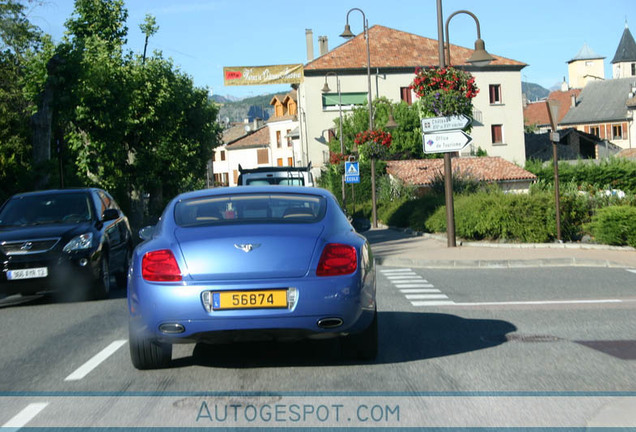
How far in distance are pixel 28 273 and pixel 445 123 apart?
37.6ft

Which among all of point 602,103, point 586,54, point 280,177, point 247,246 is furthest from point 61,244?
point 586,54

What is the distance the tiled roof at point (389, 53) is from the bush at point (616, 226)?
52.6 metres

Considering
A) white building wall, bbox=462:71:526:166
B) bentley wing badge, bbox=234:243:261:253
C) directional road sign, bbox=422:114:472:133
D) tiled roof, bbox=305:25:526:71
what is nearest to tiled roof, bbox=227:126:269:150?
tiled roof, bbox=305:25:526:71

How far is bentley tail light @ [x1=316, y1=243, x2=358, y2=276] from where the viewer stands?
6.13 metres

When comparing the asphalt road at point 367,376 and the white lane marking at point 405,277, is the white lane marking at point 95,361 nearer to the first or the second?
the asphalt road at point 367,376

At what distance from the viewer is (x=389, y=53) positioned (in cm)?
7312

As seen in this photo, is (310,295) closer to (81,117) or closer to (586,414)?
(586,414)

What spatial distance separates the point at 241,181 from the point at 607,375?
57.4 ft

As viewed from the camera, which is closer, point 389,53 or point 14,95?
point 14,95

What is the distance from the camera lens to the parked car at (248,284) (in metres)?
5.96

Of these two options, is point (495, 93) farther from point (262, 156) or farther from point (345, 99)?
point (262, 156)

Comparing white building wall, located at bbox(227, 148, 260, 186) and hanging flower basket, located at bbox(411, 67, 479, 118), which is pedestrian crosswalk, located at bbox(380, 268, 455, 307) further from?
white building wall, located at bbox(227, 148, 260, 186)

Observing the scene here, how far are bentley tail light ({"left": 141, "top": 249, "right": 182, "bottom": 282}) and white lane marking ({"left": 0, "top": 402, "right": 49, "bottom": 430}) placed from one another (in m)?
1.18

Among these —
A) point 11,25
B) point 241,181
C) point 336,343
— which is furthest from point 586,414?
point 11,25
